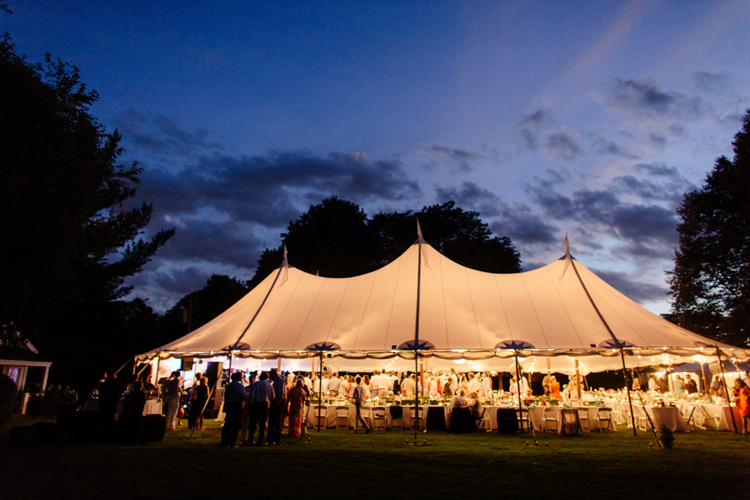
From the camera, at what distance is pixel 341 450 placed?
7.84m

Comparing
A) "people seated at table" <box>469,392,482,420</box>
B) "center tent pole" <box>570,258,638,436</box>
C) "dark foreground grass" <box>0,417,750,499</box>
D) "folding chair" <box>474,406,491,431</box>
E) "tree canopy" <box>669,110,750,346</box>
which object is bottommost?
"dark foreground grass" <box>0,417,750,499</box>

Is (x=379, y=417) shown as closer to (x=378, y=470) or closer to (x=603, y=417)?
(x=603, y=417)

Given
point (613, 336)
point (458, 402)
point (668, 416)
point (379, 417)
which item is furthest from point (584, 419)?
point (379, 417)

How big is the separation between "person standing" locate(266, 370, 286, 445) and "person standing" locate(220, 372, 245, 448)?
589 millimetres

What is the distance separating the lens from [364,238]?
28641mm

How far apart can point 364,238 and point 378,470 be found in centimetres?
2288

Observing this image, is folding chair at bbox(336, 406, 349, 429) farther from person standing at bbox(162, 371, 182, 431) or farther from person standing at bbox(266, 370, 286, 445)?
person standing at bbox(162, 371, 182, 431)

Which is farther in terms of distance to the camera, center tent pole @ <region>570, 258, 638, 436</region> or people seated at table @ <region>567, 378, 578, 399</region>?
people seated at table @ <region>567, 378, 578, 399</region>

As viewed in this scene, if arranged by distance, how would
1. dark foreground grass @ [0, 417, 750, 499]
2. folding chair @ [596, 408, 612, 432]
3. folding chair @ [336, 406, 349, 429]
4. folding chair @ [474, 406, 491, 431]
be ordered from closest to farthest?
dark foreground grass @ [0, 417, 750, 499]
folding chair @ [596, 408, 612, 432]
folding chair @ [474, 406, 491, 431]
folding chair @ [336, 406, 349, 429]

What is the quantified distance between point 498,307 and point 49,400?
16068mm

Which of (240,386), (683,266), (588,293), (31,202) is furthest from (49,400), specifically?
(683,266)

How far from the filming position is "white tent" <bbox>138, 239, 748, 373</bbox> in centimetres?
1033

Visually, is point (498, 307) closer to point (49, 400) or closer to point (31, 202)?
point (31, 202)

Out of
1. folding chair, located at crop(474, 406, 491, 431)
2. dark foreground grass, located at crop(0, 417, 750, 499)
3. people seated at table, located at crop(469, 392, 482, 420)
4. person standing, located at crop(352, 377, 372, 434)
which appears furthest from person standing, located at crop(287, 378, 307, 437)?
folding chair, located at crop(474, 406, 491, 431)
